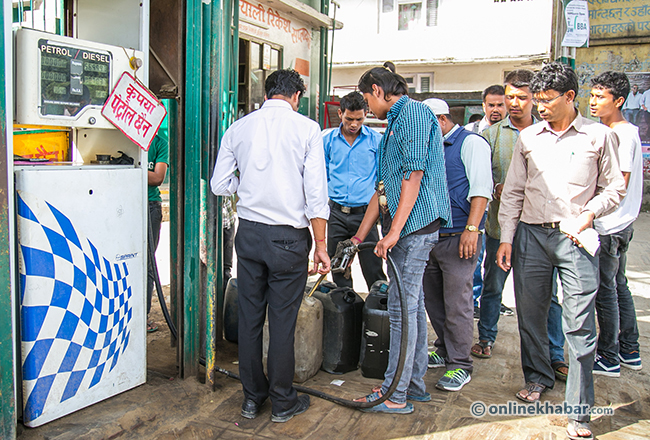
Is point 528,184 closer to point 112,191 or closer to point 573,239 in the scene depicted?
point 573,239

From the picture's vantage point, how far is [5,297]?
2469 millimetres

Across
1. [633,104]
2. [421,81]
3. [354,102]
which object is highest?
[421,81]

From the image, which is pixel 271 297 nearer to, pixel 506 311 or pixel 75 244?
pixel 75 244

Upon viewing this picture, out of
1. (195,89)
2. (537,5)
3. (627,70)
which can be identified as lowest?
(195,89)

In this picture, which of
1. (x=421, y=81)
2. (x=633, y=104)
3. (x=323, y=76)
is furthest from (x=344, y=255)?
(x=421, y=81)

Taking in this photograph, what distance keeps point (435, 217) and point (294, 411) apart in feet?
4.50

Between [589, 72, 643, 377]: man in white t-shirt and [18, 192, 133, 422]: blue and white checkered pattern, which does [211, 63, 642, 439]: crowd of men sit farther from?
[18, 192, 133, 422]: blue and white checkered pattern

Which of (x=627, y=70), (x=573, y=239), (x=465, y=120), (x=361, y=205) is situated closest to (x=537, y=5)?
(x=627, y=70)

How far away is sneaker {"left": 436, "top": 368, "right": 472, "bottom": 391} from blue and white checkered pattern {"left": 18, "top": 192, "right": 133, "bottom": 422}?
202cm

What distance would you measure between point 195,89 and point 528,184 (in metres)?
2.07

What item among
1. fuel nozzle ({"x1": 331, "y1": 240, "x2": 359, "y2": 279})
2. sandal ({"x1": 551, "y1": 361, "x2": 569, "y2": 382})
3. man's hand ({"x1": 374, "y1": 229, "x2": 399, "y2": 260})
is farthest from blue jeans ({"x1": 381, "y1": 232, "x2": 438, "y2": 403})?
sandal ({"x1": 551, "y1": 361, "x2": 569, "y2": 382})

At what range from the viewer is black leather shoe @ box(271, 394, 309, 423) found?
298cm

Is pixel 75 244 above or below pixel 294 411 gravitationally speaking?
above

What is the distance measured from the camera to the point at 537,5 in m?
16.4
